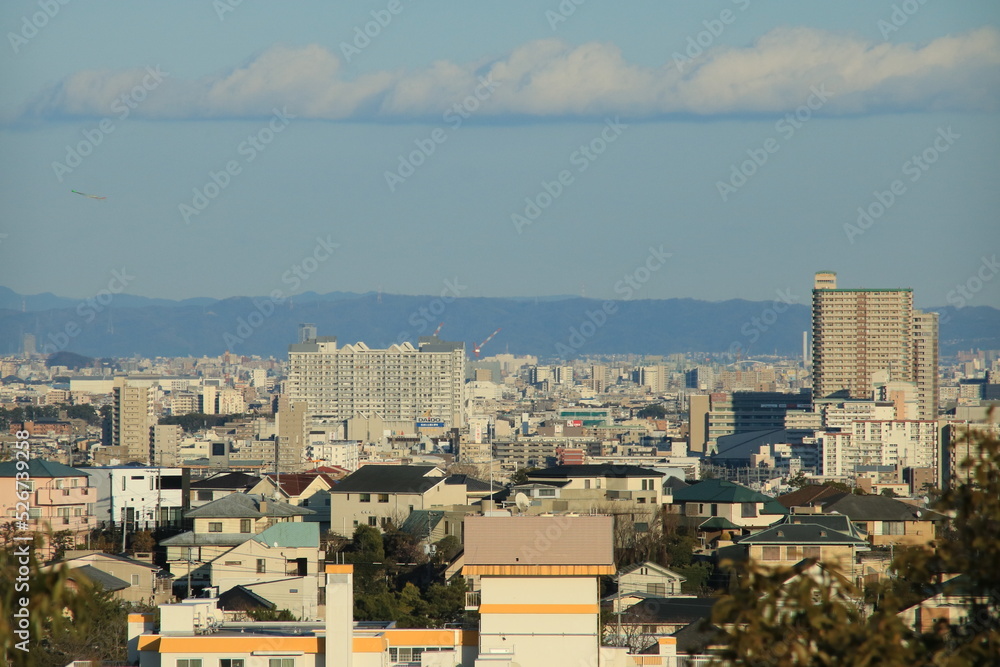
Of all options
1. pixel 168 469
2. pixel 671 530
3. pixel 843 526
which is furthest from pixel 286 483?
pixel 843 526

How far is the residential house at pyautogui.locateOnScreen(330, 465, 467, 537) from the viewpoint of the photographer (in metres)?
28.7

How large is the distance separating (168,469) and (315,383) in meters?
101

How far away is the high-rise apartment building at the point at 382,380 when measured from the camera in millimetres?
131500

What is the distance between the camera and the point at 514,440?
95562 millimetres

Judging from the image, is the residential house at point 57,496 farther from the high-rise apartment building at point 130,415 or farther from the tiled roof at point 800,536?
the high-rise apartment building at point 130,415

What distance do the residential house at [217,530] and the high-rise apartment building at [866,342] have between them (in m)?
90.4

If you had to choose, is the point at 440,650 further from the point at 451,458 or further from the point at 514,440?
the point at 514,440

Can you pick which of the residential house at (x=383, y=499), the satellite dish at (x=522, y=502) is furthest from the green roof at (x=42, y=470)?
the satellite dish at (x=522, y=502)

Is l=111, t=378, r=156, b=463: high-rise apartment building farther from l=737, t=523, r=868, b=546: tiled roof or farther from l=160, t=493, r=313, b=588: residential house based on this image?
l=737, t=523, r=868, b=546: tiled roof

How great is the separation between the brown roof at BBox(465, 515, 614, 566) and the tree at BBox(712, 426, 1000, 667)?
4837 mm

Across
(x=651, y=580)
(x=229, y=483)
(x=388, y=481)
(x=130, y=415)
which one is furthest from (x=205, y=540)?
(x=130, y=415)

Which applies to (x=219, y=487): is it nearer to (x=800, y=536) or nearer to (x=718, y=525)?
(x=718, y=525)

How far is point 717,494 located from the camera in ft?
94.6

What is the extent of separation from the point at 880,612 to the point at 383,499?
24.6 meters
